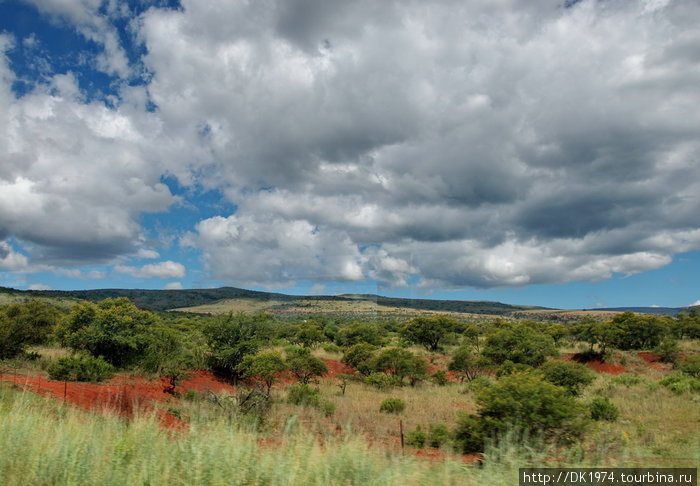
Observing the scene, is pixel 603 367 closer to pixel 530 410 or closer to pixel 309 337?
pixel 309 337

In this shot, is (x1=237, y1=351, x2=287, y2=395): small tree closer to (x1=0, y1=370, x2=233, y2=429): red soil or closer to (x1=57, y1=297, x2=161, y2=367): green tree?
(x1=0, y1=370, x2=233, y2=429): red soil

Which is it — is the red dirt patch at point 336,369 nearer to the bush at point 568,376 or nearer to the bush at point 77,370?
the bush at point 568,376

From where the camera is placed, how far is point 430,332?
50.8m

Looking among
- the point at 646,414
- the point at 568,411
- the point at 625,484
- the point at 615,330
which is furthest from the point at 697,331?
the point at 625,484

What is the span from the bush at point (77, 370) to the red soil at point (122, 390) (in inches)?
17.6

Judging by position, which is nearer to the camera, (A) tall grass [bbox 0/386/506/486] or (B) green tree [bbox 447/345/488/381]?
(A) tall grass [bbox 0/386/506/486]

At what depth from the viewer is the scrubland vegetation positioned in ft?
18.5

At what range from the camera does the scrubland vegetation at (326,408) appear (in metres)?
5.64

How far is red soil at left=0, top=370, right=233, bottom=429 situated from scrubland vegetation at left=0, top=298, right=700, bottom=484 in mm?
369

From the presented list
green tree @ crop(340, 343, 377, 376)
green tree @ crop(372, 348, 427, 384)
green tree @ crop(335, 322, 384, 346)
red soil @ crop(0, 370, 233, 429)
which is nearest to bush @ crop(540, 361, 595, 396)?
green tree @ crop(372, 348, 427, 384)

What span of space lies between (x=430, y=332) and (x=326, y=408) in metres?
34.7

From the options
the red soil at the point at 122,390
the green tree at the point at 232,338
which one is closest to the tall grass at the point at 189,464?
the red soil at the point at 122,390

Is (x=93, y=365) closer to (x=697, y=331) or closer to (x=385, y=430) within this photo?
(x=385, y=430)

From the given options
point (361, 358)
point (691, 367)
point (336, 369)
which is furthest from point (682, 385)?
point (336, 369)
